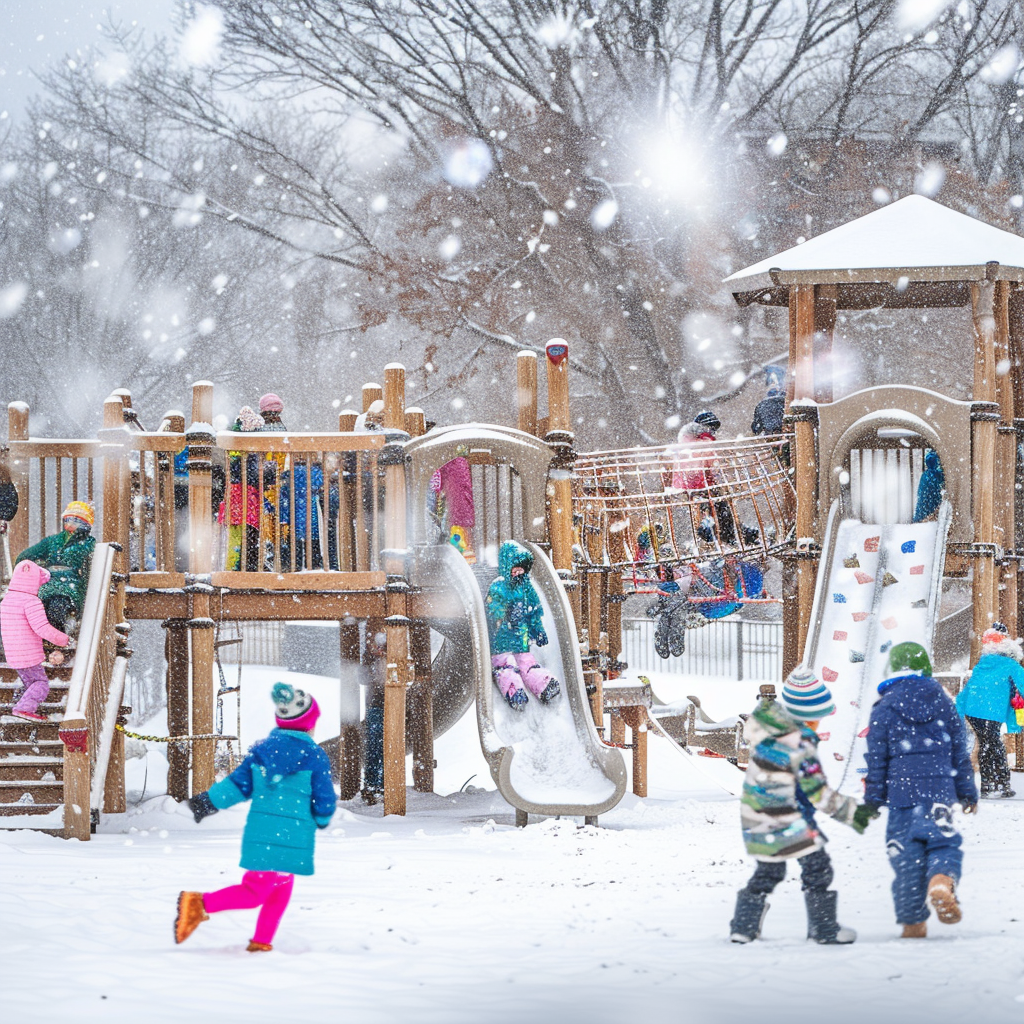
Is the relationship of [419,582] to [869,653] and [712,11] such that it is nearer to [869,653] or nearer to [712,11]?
[869,653]

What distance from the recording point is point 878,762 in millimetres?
6262

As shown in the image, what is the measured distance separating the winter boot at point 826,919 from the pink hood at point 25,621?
5.96 m

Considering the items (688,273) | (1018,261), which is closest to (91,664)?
(1018,261)

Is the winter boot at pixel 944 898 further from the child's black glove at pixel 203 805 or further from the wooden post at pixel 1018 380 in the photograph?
the wooden post at pixel 1018 380

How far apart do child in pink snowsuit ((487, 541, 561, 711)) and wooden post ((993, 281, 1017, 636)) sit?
473cm

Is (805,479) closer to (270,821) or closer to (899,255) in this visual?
(899,255)

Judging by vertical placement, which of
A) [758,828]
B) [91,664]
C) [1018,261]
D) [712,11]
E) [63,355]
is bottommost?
[758,828]

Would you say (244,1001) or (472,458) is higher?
(472,458)

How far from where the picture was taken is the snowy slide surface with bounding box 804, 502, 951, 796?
34.9 feet

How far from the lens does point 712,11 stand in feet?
80.7

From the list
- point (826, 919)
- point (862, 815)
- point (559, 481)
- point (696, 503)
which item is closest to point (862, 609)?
point (696, 503)

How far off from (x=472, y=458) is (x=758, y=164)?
511 inches

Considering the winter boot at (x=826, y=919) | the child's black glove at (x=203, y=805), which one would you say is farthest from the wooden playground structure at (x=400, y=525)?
the winter boot at (x=826, y=919)

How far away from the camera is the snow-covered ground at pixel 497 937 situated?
4.91 metres
